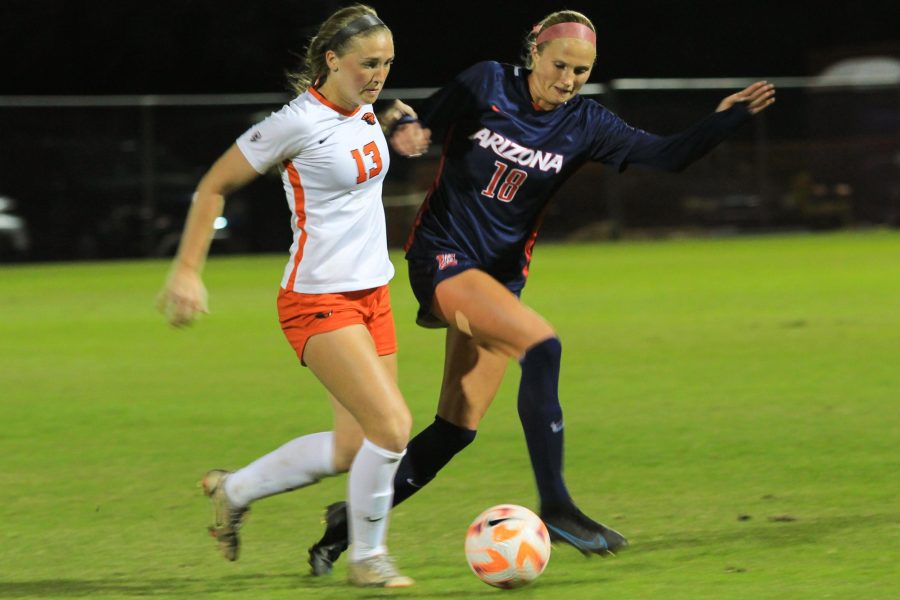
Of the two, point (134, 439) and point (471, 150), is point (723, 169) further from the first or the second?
point (471, 150)

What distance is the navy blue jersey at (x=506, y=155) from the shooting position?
5910 mm

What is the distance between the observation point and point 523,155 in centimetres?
588

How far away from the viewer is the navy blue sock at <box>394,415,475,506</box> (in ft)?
19.1

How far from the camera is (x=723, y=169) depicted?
25.9 metres

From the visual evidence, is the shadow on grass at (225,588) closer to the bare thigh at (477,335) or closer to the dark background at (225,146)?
the bare thigh at (477,335)

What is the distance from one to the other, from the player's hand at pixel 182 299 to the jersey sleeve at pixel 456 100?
1355 millimetres

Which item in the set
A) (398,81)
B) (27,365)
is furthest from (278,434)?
(398,81)

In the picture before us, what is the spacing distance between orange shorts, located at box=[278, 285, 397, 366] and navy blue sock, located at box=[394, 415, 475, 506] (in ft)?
2.14

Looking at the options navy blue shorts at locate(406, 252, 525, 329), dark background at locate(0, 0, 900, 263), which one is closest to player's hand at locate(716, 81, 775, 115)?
navy blue shorts at locate(406, 252, 525, 329)

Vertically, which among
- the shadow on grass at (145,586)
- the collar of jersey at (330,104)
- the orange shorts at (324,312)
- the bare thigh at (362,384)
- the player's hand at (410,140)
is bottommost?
the shadow on grass at (145,586)

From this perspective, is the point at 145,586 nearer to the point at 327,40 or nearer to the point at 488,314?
the point at 488,314

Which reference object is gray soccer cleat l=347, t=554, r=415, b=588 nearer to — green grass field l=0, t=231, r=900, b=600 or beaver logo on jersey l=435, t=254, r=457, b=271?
green grass field l=0, t=231, r=900, b=600

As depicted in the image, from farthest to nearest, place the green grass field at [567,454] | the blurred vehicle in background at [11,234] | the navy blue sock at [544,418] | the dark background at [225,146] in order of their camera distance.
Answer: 1. the dark background at [225,146]
2. the blurred vehicle in background at [11,234]
3. the navy blue sock at [544,418]
4. the green grass field at [567,454]

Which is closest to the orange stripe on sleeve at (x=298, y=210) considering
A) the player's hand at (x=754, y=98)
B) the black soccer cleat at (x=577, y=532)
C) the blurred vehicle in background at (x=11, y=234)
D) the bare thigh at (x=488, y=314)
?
the bare thigh at (x=488, y=314)
